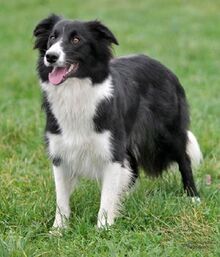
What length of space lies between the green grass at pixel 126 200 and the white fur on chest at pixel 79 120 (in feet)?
1.51

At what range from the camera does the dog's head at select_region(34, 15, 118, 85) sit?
167 inches

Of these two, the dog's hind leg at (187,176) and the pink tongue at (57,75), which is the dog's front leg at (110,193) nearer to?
the pink tongue at (57,75)

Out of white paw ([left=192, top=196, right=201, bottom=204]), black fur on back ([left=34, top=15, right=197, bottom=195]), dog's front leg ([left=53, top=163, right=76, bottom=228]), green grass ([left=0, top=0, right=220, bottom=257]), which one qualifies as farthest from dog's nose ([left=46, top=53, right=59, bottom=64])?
white paw ([left=192, top=196, right=201, bottom=204])

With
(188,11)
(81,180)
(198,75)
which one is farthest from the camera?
(188,11)

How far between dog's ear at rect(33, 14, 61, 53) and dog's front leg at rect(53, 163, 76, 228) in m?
0.86

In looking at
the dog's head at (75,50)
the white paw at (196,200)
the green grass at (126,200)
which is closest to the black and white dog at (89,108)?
the dog's head at (75,50)

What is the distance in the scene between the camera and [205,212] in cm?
457

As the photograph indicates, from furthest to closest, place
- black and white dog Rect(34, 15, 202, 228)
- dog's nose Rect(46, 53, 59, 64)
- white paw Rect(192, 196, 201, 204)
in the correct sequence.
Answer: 1. white paw Rect(192, 196, 201, 204)
2. black and white dog Rect(34, 15, 202, 228)
3. dog's nose Rect(46, 53, 59, 64)

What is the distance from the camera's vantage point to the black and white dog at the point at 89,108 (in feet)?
14.2

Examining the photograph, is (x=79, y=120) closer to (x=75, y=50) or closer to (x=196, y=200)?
(x=75, y=50)

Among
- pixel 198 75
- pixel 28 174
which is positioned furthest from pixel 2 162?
pixel 198 75

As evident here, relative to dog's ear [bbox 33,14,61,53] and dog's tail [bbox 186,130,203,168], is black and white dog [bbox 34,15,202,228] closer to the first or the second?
dog's ear [bbox 33,14,61,53]

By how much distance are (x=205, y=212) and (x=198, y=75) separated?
5237mm

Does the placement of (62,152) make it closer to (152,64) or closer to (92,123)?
(92,123)
